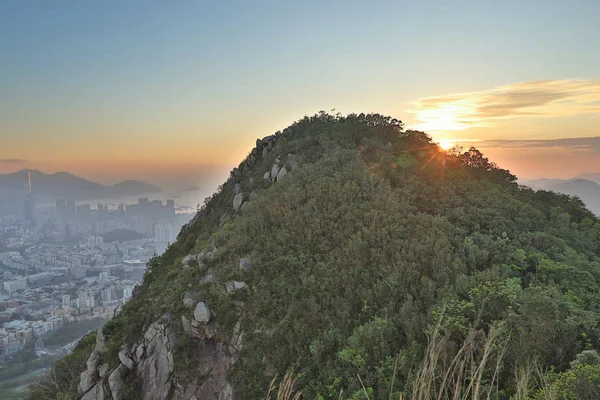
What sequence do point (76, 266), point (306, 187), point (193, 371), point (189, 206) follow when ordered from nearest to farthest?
1. point (193, 371)
2. point (306, 187)
3. point (76, 266)
4. point (189, 206)

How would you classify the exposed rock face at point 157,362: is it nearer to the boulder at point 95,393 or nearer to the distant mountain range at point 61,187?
the boulder at point 95,393

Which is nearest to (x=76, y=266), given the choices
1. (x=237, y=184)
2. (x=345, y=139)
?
(x=237, y=184)

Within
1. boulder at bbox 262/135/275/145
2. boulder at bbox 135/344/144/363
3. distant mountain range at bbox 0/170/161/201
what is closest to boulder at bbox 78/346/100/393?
boulder at bbox 135/344/144/363

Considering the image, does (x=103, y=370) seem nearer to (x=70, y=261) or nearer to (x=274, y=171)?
(x=274, y=171)

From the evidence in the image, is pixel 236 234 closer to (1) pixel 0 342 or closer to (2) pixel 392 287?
(2) pixel 392 287

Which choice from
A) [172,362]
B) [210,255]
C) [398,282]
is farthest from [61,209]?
[398,282]
